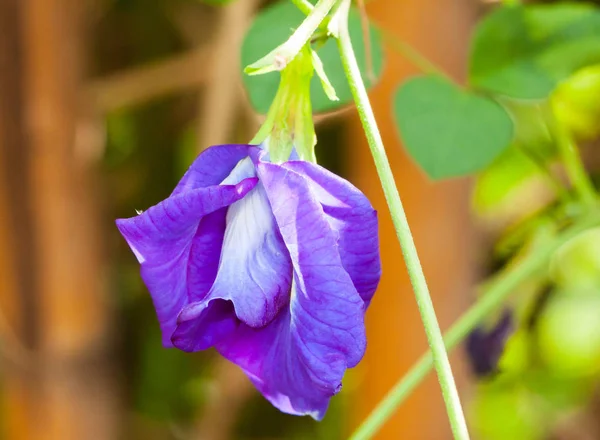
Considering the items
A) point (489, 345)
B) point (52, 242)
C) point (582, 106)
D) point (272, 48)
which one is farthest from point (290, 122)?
point (582, 106)

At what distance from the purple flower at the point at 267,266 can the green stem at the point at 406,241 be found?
3 centimetres

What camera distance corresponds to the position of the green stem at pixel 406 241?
0.40 meters

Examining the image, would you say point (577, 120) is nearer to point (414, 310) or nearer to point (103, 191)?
point (414, 310)

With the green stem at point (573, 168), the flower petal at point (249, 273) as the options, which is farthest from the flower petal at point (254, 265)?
the green stem at point (573, 168)

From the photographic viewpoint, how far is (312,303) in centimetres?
43

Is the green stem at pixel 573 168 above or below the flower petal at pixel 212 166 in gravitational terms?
below

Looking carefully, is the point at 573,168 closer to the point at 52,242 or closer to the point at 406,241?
the point at 406,241

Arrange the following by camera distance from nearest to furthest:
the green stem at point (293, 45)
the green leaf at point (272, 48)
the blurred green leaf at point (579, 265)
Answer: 1. the green stem at point (293, 45)
2. the green leaf at point (272, 48)
3. the blurred green leaf at point (579, 265)

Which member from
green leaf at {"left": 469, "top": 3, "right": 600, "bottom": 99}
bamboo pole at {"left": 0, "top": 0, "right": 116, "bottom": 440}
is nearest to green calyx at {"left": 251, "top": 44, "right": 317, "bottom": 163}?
green leaf at {"left": 469, "top": 3, "right": 600, "bottom": 99}

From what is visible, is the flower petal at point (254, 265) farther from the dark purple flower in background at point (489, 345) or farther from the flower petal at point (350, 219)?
the dark purple flower in background at point (489, 345)

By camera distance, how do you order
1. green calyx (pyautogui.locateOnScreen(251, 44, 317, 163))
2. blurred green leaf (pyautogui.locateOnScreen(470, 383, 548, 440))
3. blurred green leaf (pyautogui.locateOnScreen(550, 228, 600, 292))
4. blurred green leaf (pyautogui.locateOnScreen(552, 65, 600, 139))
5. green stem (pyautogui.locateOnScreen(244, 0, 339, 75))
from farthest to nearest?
blurred green leaf (pyautogui.locateOnScreen(470, 383, 548, 440))
blurred green leaf (pyautogui.locateOnScreen(552, 65, 600, 139))
blurred green leaf (pyautogui.locateOnScreen(550, 228, 600, 292))
green calyx (pyautogui.locateOnScreen(251, 44, 317, 163))
green stem (pyautogui.locateOnScreen(244, 0, 339, 75))

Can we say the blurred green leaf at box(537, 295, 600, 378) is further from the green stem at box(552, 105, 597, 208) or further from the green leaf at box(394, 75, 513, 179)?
the green leaf at box(394, 75, 513, 179)

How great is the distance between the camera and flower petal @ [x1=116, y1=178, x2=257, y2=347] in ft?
1.47

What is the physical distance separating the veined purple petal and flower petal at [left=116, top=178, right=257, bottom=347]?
0.10ft
